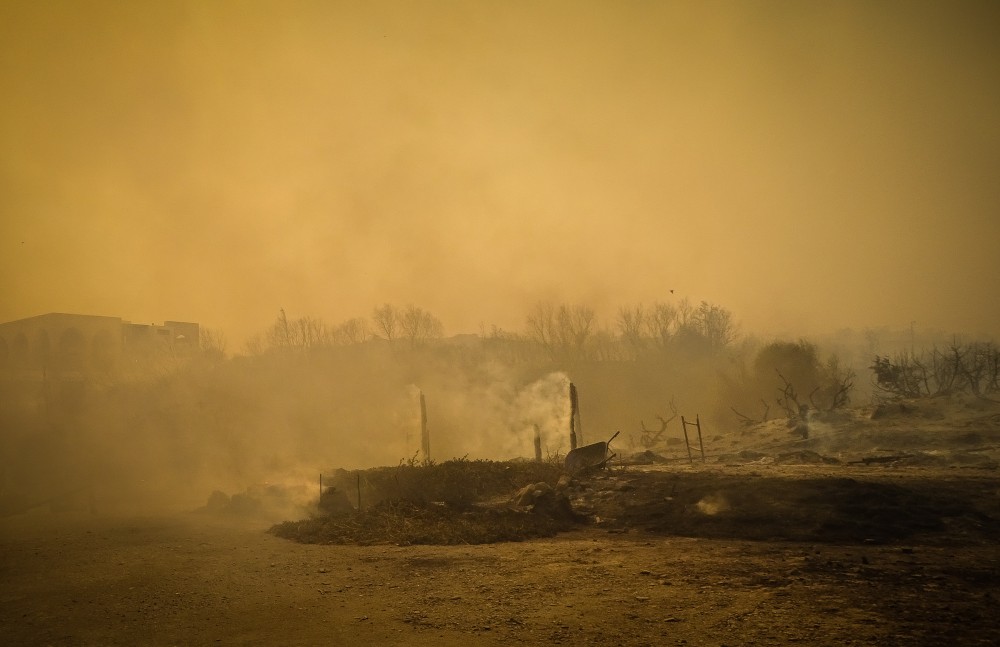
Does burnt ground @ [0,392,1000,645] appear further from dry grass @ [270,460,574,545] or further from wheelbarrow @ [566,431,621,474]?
wheelbarrow @ [566,431,621,474]

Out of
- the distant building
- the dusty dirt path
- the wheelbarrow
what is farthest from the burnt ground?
the distant building

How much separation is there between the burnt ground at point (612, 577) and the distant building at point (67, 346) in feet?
131

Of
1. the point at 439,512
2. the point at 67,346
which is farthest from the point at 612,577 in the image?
the point at 67,346

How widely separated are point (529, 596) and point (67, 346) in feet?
200

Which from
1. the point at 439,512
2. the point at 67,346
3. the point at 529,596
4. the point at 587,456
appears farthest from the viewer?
the point at 67,346

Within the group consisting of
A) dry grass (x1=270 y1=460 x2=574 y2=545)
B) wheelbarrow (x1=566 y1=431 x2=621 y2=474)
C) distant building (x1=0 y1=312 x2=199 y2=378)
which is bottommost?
dry grass (x1=270 y1=460 x2=574 y2=545)

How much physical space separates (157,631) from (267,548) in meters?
7.54

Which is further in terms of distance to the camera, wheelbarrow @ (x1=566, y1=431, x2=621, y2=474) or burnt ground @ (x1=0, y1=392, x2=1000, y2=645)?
wheelbarrow @ (x1=566, y1=431, x2=621, y2=474)

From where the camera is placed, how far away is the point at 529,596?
10.2 m

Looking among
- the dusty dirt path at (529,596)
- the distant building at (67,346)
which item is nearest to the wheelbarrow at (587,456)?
the dusty dirt path at (529,596)

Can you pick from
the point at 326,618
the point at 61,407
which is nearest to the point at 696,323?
the point at 61,407

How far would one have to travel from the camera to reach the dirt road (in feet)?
26.7

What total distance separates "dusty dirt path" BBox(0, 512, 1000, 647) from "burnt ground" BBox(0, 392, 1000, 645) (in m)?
0.04

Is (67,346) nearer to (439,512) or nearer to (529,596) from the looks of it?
(439,512)
